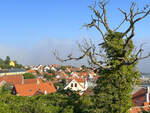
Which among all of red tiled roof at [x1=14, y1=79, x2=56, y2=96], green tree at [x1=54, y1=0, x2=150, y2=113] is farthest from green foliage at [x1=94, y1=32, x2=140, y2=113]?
red tiled roof at [x1=14, y1=79, x2=56, y2=96]

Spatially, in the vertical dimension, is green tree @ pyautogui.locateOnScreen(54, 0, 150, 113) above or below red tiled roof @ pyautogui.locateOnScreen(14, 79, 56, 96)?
above

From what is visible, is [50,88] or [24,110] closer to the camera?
[24,110]

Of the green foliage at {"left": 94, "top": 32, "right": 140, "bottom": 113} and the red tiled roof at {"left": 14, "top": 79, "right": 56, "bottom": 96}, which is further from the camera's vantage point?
the red tiled roof at {"left": 14, "top": 79, "right": 56, "bottom": 96}

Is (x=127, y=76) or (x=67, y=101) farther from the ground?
(x=127, y=76)

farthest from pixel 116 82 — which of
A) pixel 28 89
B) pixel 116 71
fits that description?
pixel 28 89

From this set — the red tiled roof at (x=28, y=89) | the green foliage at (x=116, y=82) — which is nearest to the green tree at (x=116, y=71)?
the green foliage at (x=116, y=82)

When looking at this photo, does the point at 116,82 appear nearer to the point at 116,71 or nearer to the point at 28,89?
the point at 116,71

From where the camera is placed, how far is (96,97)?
21.4 ft

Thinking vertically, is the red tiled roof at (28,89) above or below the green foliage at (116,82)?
below

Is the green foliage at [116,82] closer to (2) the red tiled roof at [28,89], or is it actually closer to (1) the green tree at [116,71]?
(1) the green tree at [116,71]

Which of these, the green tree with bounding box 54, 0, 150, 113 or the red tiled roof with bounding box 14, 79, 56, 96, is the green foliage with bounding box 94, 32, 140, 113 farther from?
the red tiled roof with bounding box 14, 79, 56, 96

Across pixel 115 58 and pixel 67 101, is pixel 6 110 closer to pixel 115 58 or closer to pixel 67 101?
pixel 67 101

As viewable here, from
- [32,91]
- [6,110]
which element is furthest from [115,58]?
[32,91]

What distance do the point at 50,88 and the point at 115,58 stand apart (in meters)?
23.2
